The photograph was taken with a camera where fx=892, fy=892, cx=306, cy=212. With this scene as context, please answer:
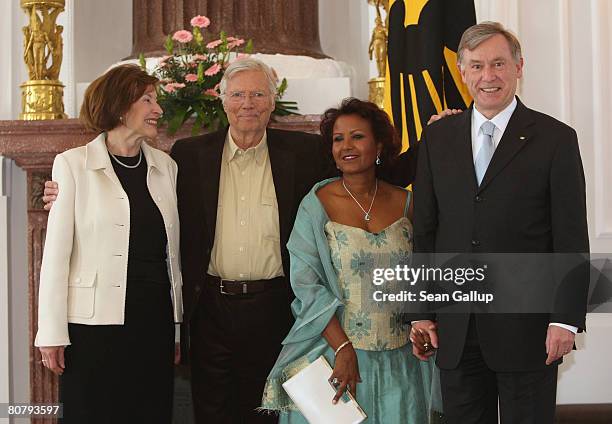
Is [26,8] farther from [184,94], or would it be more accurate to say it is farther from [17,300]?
[17,300]

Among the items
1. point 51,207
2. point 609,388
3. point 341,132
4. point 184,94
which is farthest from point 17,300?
point 609,388

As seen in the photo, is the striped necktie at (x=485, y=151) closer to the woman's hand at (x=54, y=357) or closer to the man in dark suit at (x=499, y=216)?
the man in dark suit at (x=499, y=216)

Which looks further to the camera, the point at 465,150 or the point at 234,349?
the point at 234,349

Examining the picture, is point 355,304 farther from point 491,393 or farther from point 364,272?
point 491,393

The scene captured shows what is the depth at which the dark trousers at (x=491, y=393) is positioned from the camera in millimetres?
2465

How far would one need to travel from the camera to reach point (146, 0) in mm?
5172

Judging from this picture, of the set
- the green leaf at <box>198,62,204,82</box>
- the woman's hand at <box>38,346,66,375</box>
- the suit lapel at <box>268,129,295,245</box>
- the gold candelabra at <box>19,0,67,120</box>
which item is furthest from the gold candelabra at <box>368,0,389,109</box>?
the woman's hand at <box>38,346,66,375</box>

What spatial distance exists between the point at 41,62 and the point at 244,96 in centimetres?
177

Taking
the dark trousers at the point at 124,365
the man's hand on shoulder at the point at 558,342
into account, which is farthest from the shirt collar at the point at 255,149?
the man's hand on shoulder at the point at 558,342

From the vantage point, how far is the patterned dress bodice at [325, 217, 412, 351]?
2.83m

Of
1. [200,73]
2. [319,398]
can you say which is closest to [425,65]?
[200,73]

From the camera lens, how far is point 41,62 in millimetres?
4430

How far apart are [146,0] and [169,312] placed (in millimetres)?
2649

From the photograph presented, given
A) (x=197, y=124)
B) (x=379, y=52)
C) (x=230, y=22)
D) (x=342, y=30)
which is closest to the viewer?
(x=197, y=124)
